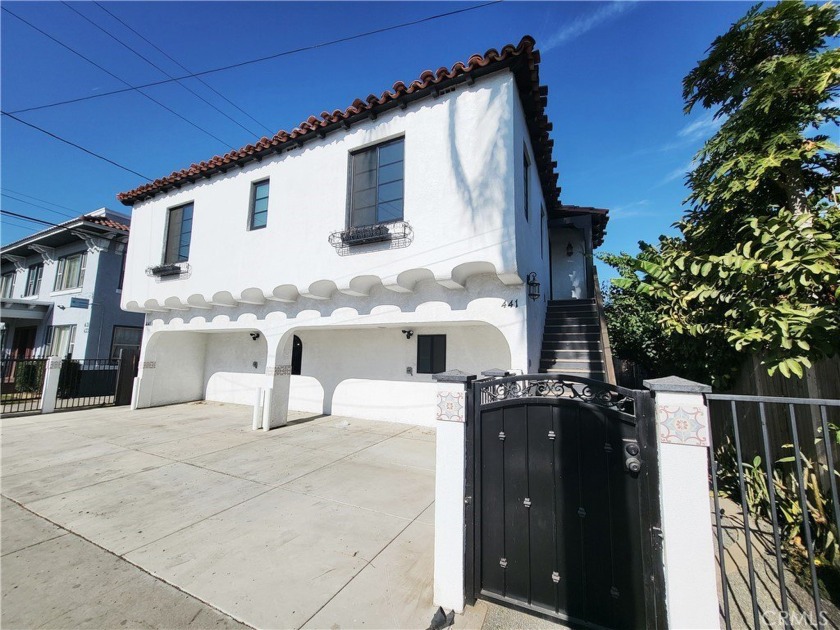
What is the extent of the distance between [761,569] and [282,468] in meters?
6.21

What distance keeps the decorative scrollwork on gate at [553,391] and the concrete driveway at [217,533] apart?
68.6 inches

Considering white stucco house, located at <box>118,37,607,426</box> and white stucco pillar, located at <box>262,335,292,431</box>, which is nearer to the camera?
white stucco house, located at <box>118,37,607,426</box>

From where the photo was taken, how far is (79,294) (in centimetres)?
1459

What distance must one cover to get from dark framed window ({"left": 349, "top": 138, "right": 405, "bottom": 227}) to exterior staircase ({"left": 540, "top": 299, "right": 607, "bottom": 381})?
15.4 ft

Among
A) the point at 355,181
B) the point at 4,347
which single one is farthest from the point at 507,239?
the point at 4,347

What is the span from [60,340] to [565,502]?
21.2 metres

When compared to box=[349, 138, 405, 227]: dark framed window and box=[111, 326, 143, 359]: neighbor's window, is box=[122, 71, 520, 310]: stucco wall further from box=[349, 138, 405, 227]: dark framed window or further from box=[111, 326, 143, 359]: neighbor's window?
box=[111, 326, 143, 359]: neighbor's window

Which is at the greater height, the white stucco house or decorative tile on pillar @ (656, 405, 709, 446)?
the white stucco house

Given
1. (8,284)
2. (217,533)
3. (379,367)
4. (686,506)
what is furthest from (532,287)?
(8,284)

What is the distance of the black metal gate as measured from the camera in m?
2.30

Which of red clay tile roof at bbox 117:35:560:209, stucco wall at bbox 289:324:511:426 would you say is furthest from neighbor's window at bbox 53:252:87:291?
stucco wall at bbox 289:324:511:426

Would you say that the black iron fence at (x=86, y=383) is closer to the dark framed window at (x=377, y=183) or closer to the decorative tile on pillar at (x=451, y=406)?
the dark framed window at (x=377, y=183)

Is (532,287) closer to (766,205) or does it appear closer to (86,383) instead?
(766,205)

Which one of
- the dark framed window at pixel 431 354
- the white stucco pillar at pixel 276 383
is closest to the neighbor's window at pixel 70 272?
the white stucco pillar at pixel 276 383
